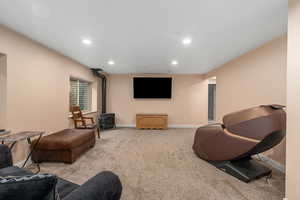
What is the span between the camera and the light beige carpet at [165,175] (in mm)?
1658

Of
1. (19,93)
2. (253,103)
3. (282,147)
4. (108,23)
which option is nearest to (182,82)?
(253,103)

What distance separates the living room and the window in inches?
26.4

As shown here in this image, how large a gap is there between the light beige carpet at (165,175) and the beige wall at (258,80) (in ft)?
3.39

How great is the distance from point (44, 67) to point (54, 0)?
5.82 feet

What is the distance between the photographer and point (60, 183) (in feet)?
3.92

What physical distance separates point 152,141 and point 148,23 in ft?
9.82

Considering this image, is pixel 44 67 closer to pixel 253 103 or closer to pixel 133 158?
pixel 133 158

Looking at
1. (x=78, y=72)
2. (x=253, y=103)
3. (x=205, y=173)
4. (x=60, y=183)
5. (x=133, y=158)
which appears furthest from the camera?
(x=78, y=72)

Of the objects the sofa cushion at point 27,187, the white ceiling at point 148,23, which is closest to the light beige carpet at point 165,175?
the sofa cushion at point 27,187

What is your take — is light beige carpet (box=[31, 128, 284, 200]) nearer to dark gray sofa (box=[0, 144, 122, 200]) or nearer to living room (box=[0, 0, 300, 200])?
living room (box=[0, 0, 300, 200])

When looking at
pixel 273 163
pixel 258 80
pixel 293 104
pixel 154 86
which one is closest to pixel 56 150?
pixel 293 104

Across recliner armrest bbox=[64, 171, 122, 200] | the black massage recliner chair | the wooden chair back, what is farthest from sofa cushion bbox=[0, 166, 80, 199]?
the wooden chair back

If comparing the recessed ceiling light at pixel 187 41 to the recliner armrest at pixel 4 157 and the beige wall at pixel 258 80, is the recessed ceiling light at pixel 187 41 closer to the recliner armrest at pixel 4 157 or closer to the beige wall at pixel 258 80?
the beige wall at pixel 258 80

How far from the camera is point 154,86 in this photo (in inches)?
223
